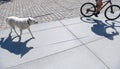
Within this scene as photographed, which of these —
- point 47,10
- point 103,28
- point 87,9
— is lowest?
point 47,10

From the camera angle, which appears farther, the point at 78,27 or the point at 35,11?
the point at 35,11

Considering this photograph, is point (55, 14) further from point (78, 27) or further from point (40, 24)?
point (78, 27)

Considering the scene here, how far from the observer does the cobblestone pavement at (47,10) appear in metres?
8.23

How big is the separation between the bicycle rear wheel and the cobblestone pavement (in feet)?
1.19

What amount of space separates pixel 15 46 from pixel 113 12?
4519mm

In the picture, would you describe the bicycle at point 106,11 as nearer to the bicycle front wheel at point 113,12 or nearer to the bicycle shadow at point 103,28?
the bicycle front wheel at point 113,12

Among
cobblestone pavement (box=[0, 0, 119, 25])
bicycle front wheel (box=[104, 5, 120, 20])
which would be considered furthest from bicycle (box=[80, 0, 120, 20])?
cobblestone pavement (box=[0, 0, 119, 25])

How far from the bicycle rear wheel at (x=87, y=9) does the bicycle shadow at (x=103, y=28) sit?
0.54m

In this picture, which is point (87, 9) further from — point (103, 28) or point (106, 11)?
point (103, 28)

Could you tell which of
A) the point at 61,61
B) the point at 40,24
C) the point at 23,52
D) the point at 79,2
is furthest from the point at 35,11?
the point at 61,61

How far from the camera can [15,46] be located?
571 centimetres

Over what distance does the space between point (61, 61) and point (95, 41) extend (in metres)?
1.66

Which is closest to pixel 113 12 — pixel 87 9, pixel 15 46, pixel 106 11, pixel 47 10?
pixel 106 11

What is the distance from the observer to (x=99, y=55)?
16.7ft
